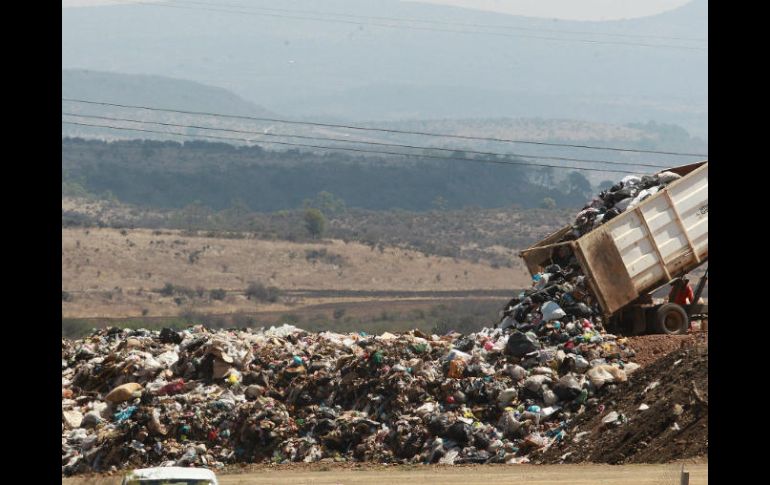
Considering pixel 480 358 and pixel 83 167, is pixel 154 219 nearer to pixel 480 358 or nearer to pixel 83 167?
pixel 83 167

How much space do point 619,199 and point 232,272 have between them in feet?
231

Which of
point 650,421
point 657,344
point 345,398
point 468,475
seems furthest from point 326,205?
point 468,475

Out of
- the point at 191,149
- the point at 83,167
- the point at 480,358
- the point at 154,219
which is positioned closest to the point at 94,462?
the point at 480,358

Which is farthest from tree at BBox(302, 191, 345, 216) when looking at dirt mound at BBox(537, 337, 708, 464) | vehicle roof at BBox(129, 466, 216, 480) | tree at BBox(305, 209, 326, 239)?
vehicle roof at BBox(129, 466, 216, 480)

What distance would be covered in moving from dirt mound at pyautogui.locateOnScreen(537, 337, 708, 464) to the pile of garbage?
0.43 meters

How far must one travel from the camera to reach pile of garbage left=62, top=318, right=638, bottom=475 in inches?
711

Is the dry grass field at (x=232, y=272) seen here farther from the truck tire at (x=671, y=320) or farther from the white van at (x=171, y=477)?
the white van at (x=171, y=477)

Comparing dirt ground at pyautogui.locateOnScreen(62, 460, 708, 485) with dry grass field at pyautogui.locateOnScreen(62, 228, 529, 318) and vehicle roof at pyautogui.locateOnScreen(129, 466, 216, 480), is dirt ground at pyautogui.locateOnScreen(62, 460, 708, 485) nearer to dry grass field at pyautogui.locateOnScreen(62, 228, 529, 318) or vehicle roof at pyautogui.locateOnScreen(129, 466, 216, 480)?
vehicle roof at pyautogui.locateOnScreen(129, 466, 216, 480)

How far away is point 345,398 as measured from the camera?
64.3ft

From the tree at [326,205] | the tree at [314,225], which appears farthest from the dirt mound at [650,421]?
the tree at [326,205]

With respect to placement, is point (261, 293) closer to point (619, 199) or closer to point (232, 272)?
point (232, 272)

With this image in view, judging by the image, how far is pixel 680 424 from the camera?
1631 centimetres

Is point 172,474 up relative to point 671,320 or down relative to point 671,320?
down

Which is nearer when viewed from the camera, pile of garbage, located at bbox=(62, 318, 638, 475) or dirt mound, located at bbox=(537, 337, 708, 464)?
dirt mound, located at bbox=(537, 337, 708, 464)
